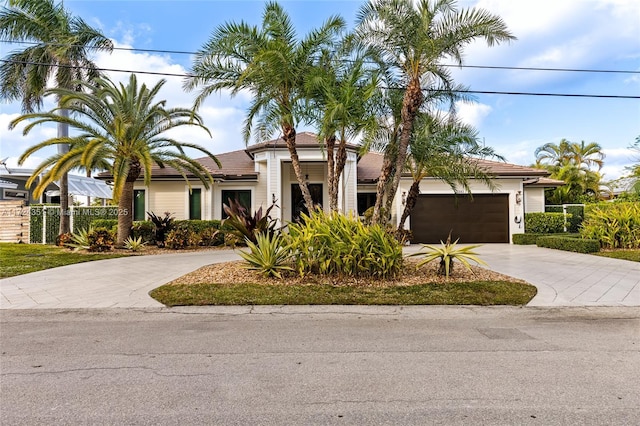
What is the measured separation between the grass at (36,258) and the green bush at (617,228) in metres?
18.5

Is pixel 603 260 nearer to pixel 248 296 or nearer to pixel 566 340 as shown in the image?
pixel 566 340

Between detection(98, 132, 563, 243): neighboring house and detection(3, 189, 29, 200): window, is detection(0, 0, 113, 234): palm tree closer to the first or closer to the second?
detection(98, 132, 563, 243): neighboring house

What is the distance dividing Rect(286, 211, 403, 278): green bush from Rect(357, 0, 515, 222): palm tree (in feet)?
4.81

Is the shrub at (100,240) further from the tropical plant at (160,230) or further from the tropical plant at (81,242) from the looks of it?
the tropical plant at (160,230)

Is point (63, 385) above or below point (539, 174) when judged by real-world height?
below

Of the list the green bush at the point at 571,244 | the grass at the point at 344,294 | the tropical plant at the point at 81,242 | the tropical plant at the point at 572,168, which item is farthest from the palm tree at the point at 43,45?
the tropical plant at the point at 572,168

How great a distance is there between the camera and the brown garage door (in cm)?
1905

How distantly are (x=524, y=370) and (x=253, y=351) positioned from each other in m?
2.91

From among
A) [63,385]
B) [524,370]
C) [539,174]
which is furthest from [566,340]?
[539,174]

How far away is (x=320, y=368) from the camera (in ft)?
12.8

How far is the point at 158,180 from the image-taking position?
18969mm

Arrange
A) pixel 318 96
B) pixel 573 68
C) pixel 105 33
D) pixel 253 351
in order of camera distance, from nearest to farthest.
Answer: pixel 253 351 < pixel 318 96 < pixel 573 68 < pixel 105 33

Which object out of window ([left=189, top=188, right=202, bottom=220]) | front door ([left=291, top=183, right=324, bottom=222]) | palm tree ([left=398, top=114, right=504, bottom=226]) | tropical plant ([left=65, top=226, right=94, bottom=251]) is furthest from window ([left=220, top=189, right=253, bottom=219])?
palm tree ([left=398, top=114, right=504, bottom=226])

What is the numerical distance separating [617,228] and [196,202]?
1862cm
